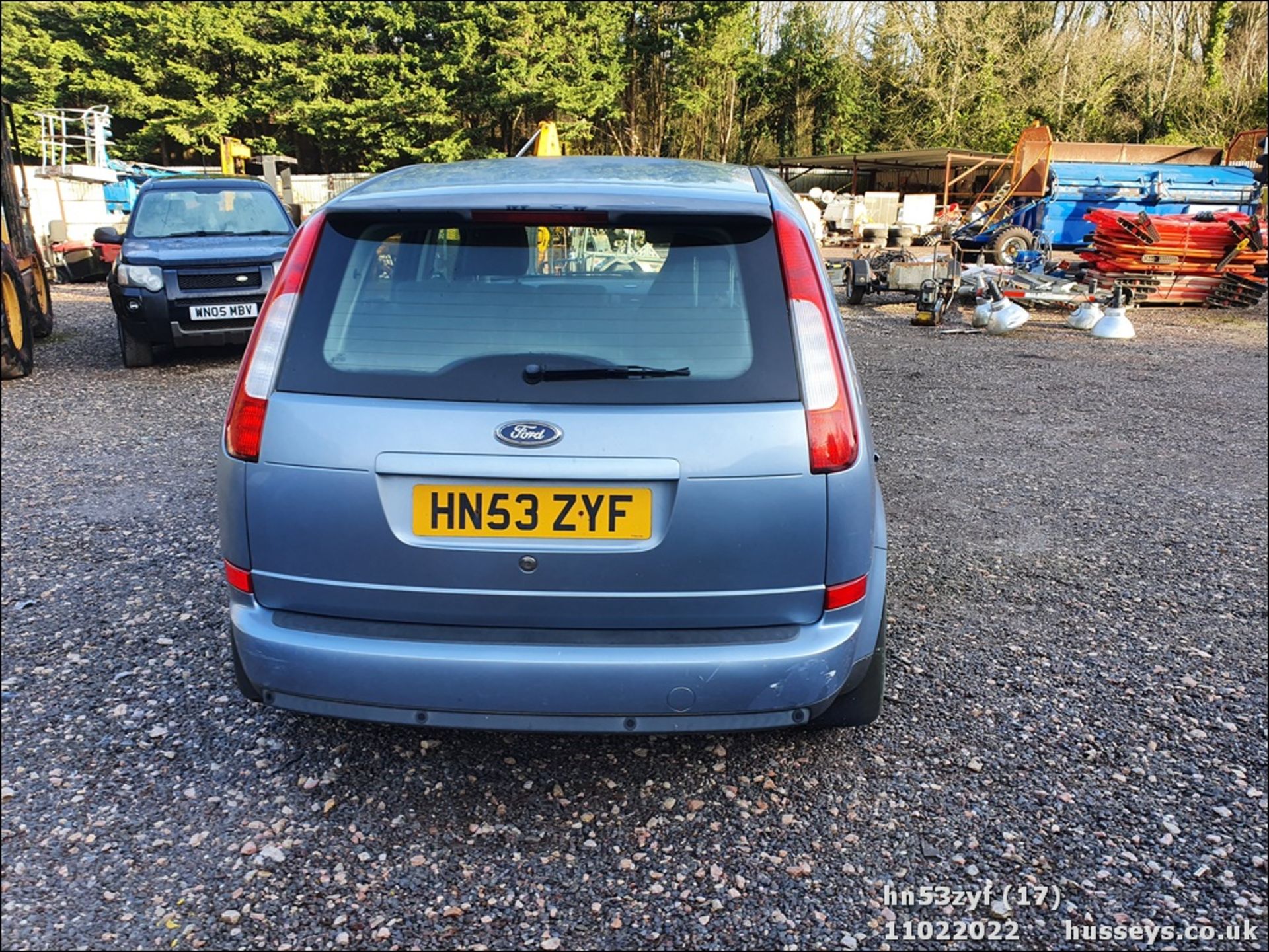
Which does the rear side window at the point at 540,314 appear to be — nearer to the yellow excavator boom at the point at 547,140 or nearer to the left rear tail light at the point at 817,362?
the left rear tail light at the point at 817,362

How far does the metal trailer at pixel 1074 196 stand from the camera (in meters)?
18.0

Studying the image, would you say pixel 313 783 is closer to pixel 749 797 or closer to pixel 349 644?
pixel 349 644

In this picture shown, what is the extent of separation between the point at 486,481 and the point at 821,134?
1521 inches

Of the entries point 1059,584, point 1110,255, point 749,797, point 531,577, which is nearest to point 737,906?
point 749,797

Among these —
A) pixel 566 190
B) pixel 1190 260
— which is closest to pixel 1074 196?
pixel 1190 260

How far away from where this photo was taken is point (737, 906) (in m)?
2.33

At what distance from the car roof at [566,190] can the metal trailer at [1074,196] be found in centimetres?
1680

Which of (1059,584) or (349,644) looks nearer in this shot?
(349,644)

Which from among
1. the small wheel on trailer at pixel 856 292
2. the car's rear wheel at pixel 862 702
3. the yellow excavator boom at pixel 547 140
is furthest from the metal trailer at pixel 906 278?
the car's rear wheel at pixel 862 702

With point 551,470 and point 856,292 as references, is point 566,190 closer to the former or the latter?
point 551,470

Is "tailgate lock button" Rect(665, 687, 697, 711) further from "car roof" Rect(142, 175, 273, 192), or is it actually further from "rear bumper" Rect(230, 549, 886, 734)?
"car roof" Rect(142, 175, 273, 192)

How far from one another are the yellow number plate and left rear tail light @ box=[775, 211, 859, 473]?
45 centimetres

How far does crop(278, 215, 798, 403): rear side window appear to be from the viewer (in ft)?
7.65

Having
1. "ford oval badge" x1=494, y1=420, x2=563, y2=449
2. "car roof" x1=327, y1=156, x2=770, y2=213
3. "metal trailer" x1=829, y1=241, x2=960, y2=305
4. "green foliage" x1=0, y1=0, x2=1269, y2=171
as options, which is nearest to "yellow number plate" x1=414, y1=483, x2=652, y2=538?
"ford oval badge" x1=494, y1=420, x2=563, y2=449
